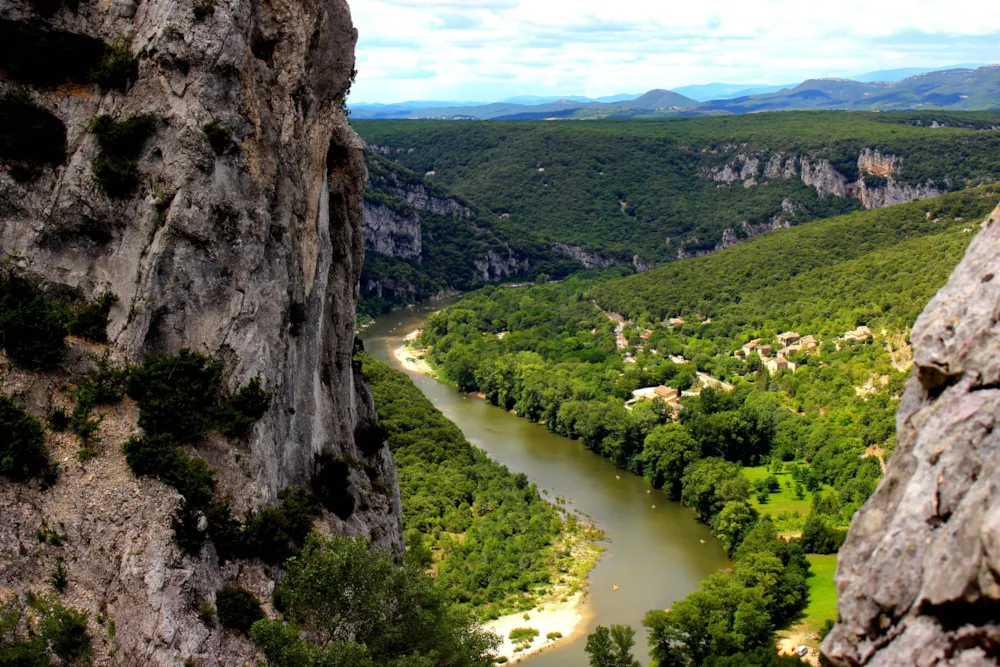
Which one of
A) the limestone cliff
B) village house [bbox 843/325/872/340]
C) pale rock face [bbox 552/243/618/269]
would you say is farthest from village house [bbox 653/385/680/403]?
pale rock face [bbox 552/243/618/269]

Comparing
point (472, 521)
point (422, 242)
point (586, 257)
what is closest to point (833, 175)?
point (586, 257)

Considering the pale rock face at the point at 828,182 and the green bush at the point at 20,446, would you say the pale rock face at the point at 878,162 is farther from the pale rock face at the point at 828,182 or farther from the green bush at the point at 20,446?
the green bush at the point at 20,446

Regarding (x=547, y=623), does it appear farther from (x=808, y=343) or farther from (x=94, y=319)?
(x=808, y=343)

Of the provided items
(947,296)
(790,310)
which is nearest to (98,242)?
(947,296)

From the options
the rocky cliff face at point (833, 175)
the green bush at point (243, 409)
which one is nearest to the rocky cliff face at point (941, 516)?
the green bush at point (243, 409)

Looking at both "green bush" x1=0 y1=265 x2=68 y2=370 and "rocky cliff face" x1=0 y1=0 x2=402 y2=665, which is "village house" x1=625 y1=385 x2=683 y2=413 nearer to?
"rocky cliff face" x1=0 y1=0 x2=402 y2=665

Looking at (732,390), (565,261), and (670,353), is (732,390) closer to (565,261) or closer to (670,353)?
(670,353)

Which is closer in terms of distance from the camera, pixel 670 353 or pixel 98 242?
pixel 98 242
